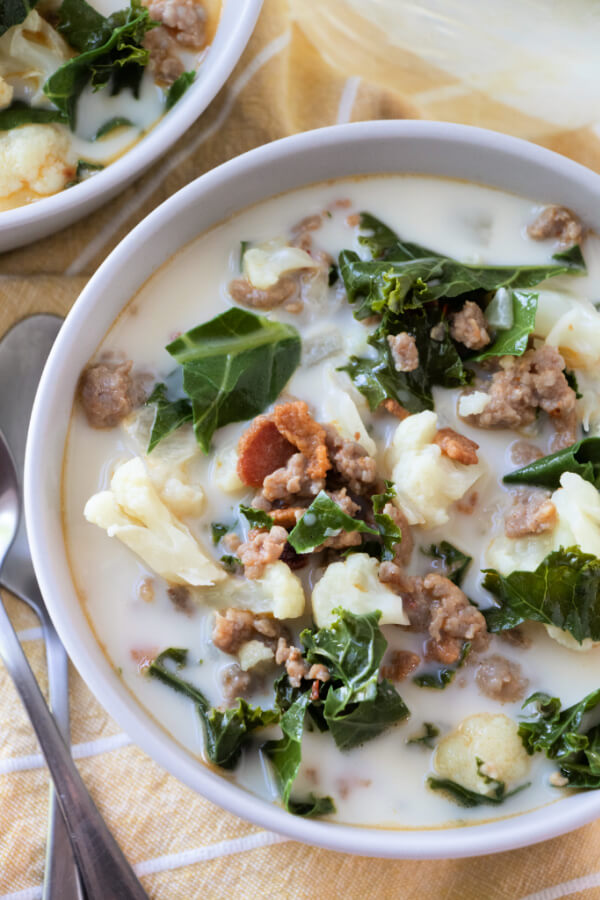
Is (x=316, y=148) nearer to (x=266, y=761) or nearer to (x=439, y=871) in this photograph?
(x=266, y=761)

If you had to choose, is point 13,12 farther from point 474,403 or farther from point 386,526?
point 386,526

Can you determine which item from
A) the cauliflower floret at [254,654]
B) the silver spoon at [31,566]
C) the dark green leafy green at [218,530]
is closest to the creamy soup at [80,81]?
the silver spoon at [31,566]

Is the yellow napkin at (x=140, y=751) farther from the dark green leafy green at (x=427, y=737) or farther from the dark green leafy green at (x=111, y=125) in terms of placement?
the dark green leafy green at (x=427, y=737)

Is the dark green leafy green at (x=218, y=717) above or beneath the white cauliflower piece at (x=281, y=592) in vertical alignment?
beneath

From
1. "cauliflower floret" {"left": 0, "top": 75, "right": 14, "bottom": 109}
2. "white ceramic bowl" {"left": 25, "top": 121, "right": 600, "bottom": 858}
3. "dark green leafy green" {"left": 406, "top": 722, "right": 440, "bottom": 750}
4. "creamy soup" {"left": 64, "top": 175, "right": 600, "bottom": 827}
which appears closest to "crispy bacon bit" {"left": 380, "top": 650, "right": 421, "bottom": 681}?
"creamy soup" {"left": 64, "top": 175, "right": 600, "bottom": 827}

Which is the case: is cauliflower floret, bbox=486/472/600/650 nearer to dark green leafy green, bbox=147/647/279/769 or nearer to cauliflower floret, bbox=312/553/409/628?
cauliflower floret, bbox=312/553/409/628
